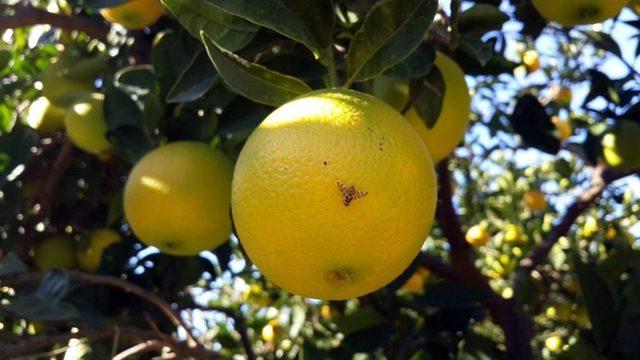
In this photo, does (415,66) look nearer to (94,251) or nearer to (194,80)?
(194,80)

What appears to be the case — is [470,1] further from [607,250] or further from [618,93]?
[607,250]

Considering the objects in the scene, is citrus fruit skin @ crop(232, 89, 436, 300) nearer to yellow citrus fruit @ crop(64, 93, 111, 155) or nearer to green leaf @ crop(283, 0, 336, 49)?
green leaf @ crop(283, 0, 336, 49)

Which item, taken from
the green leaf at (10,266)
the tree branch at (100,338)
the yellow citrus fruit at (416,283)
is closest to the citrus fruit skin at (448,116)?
the tree branch at (100,338)

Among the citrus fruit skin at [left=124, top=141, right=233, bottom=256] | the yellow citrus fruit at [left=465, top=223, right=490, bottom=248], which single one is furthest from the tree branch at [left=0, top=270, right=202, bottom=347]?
the yellow citrus fruit at [left=465, top=223, right=490, bottom=248]

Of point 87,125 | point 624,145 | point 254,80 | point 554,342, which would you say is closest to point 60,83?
point 87,125

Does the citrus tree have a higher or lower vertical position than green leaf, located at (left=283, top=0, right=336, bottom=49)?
lower

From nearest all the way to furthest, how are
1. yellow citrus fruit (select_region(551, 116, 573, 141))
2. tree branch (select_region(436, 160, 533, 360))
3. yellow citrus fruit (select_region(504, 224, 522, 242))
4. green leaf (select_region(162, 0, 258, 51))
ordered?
green leaf (select_region(162, 0, 258, 51)), tree branch (select_region(436, 160, 533, 360)), yellow citrus fruit (select_region(551, 116, 573, 141)), yellow citrus fruit (select_region(504, 224, 522, 242))
